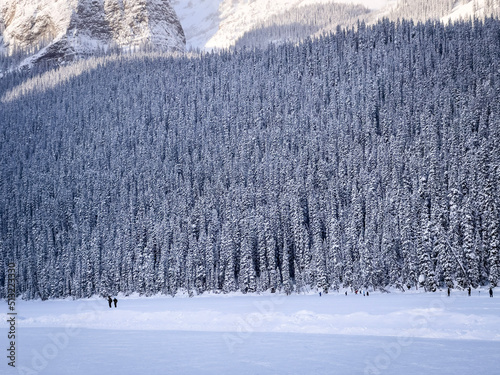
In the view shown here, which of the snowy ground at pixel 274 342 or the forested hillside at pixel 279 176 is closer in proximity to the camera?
the snowy ground at pixel 274 342

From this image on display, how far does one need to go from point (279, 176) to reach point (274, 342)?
276 ft

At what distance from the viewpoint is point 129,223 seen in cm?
11550

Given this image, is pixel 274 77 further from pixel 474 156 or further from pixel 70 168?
pixel 474 156

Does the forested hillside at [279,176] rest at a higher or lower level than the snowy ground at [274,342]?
higher

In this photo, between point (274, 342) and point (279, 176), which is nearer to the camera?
point (274, 342)

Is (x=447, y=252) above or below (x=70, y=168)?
below

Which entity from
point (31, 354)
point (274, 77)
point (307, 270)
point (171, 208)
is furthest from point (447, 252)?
point (274, 77)

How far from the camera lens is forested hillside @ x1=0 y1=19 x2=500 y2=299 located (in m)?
82.5

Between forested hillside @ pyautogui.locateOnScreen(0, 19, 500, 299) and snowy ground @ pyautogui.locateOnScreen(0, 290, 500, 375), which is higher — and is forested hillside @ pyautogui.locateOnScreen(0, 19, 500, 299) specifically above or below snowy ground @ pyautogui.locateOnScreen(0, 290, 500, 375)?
above

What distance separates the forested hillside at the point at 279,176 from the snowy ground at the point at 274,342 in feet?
109

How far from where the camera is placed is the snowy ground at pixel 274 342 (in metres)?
24.1

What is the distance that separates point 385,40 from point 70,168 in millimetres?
124718

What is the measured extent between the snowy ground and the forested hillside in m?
33.3

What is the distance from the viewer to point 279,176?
114250 mm
